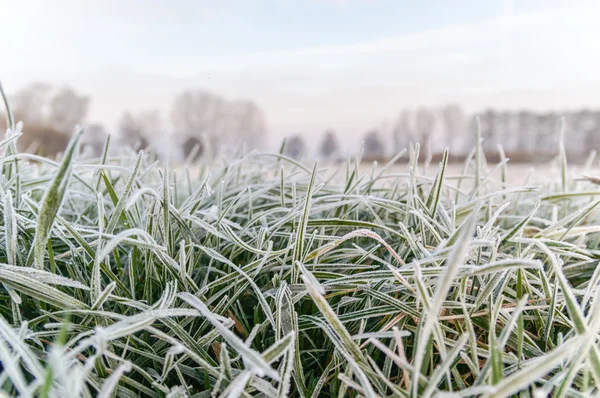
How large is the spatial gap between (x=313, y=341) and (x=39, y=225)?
0.17 metres

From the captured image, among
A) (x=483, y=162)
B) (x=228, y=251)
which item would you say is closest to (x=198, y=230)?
(x=228, y=251)

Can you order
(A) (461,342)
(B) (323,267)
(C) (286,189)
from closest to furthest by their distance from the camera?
(A) (461,342) → (B) (323,267) → (C) (286,189)

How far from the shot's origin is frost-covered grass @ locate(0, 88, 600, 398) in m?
0.18

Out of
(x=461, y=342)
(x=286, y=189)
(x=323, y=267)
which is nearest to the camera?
(x=461, y=342)

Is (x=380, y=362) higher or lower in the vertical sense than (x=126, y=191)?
lower

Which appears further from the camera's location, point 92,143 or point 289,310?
point 92,143

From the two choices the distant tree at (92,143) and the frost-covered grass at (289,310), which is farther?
the distant tree at (92,143)

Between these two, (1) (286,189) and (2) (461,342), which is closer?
(2) (461,342)

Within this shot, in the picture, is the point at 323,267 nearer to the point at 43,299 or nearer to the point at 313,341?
the point at 313,341

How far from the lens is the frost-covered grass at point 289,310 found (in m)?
0.18

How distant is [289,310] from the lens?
0.78 feet

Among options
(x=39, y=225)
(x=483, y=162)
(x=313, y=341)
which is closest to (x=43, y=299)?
(x=39, y=225)

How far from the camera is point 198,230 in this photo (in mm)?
326

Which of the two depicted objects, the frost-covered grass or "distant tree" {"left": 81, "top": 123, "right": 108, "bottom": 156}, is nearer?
the frost-covered grass
